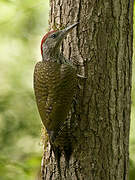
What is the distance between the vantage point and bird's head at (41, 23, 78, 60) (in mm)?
3786

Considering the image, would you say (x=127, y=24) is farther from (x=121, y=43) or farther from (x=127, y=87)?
(x=127, y=87)

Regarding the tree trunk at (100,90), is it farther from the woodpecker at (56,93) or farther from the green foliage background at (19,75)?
the green foliage background at (19,75)

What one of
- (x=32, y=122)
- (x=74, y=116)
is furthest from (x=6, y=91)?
(x=74, y=116)

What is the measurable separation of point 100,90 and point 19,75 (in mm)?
3119

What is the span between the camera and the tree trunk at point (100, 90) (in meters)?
3.74

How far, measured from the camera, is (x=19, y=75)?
→ 263 inches

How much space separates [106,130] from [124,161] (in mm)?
370

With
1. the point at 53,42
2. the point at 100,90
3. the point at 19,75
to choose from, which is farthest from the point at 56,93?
the point at 19,75

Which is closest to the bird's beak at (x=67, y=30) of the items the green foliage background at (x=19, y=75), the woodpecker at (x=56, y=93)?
the woodpecker at (x=56, y=93)

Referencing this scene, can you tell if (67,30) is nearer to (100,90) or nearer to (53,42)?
(53,42)

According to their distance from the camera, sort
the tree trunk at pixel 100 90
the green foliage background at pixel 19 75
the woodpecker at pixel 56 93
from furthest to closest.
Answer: the green foliage background at pixel 19 75 → the tree trunk at pixel 100 90 → the woodpecker at pixel 56 93

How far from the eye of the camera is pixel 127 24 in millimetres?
3893

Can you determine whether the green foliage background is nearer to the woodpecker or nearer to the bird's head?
the bird's head

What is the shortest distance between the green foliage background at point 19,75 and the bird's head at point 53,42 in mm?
1968
